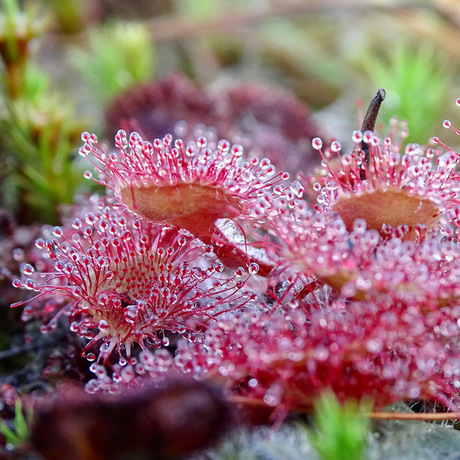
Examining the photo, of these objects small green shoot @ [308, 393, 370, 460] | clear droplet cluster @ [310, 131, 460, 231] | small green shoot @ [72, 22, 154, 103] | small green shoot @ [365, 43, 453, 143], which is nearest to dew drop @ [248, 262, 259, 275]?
clear droplet cluster @ [310, 131, 460, 231]

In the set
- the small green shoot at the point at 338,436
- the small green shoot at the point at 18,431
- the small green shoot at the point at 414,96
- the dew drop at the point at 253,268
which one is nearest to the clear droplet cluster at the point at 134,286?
the dew drop at the point at 253,268

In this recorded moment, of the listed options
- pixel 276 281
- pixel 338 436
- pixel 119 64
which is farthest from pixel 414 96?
pixel 338 436

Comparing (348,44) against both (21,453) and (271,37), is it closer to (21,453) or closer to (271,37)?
(271,37)

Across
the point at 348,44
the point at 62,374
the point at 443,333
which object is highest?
the point at 348,44

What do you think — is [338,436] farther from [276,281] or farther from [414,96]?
[414,96]

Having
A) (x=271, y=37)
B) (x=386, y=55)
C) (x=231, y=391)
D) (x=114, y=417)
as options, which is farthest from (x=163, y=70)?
(x=114, y=417)

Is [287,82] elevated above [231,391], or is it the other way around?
[287,82]

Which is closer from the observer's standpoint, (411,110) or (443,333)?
(443,333)

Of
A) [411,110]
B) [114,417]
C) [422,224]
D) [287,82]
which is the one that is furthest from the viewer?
[287,82]

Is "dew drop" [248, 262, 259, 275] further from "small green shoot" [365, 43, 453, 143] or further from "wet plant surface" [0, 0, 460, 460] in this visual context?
"small green shoot" [365, 43, 453, 143]
